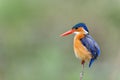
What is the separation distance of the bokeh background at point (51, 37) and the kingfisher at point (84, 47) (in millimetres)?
4269

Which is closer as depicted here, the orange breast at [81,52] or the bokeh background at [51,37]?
the orange breast at [81,52]

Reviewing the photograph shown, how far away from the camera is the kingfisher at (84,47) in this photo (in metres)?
4.10

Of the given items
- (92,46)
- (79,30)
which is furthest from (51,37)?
(92,46)

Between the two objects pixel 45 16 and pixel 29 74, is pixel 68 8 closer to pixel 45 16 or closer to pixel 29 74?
pixel 45 16

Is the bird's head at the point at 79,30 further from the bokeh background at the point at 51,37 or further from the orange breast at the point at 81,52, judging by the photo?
the bokeh background at the point at 51,37

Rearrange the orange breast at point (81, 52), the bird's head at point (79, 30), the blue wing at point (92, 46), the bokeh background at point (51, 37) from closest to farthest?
the blue wing at point (92, 46) → the orange breast at point (81, 52) → the bird's head at point (79, 30) → the bokeh background at point (51, 37)

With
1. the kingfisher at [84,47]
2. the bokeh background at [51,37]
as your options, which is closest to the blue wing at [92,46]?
the kingfisher at [84,47]

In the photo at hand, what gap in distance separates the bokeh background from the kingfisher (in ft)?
14.0

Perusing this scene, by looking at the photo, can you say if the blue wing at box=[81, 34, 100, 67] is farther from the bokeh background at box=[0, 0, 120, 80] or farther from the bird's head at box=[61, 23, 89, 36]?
the bokeh background at box=[0, 0, 120, 80]

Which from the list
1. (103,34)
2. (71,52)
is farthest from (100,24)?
(71,52)

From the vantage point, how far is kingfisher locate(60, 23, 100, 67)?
4.10 m

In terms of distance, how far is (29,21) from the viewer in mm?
11711

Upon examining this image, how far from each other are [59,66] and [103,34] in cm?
135

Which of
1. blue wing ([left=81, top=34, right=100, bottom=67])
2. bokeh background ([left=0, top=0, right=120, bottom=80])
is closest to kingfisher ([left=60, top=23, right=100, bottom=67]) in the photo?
blue wing ([left=81, top=34, right=100, bottom=67])
